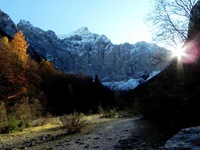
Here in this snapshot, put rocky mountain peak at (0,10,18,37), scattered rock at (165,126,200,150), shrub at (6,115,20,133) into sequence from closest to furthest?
scattered rock at (165,126,200,150) → shrub at (6,115,20,133) → rocky mountain peak at (0,10,18,37)

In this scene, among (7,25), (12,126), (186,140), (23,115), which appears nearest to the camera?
(186,140)

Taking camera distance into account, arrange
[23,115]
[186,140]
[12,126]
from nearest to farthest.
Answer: [186,140] → [12,126] → [23,115]

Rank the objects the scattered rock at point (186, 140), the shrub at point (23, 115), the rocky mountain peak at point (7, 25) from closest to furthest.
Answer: the scattered rock at point (186, 140) < the shrub at point (23, 115) < the rocky mountain peak at point (7, 25)

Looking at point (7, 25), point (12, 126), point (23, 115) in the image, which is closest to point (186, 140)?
point (12, 126)

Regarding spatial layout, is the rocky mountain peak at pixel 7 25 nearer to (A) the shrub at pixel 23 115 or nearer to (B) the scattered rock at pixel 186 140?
(A) the shrub at pixel 23 115

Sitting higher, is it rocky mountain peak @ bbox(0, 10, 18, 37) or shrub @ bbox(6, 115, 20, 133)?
rocky mountain peak @ bbox(0, 10, 18, 37)

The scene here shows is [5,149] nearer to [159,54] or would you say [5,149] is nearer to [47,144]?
[47,144]

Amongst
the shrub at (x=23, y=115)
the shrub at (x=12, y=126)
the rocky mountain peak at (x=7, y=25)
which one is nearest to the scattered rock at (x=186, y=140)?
the shrub at (x=12, y=126)

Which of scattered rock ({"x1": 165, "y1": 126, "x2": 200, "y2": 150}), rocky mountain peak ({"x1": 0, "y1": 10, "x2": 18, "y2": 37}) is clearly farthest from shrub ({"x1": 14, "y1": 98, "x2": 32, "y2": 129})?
rocky mountain peak ({"x1": 0, "y1": 10, "x2": 18, "y2": 37})

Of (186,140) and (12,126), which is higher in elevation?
(12,126)

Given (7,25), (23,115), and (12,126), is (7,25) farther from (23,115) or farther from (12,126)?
(12,126)

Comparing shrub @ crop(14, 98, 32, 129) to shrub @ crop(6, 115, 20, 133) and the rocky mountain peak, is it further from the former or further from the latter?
the rocky mountain peak

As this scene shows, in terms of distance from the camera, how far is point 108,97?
3027 inches

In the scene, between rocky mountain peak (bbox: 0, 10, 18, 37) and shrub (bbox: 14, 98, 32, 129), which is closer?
shrub (bbox: 14, 98, 32, 129)
